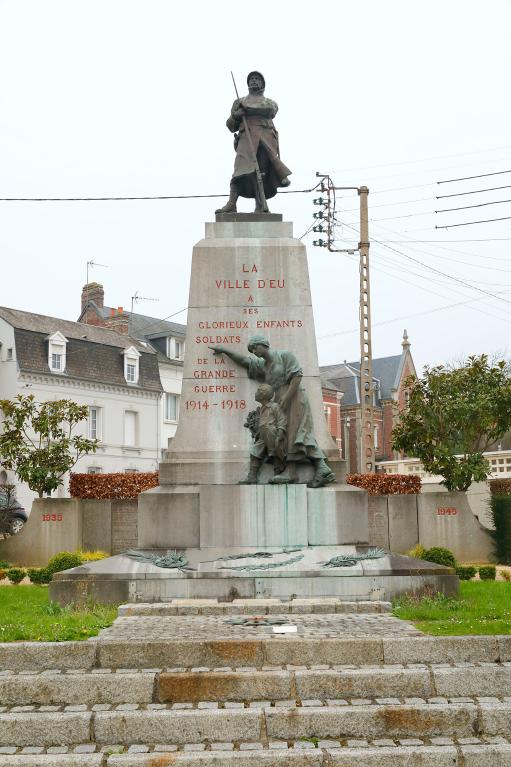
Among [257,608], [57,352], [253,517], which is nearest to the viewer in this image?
[257,608]

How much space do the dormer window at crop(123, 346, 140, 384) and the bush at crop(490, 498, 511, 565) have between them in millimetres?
26698

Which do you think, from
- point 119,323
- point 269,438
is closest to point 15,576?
point 269,438

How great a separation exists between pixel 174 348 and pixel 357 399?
16740mm

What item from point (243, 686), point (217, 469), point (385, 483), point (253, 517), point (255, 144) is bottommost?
point (243, 686)

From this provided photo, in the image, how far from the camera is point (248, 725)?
19.3ft

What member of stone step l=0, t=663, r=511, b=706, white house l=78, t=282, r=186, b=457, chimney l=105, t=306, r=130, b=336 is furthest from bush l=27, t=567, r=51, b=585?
chimney l=105, t=306, r=130, b=336

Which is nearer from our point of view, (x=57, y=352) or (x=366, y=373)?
(x=366, y=373)

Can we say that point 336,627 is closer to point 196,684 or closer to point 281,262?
point 196,684

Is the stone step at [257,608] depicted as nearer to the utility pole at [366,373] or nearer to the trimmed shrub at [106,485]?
the trimmed shrub at [106,485]

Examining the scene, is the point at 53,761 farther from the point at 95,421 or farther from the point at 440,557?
the point at 95,421

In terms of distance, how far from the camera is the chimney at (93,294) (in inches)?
2024

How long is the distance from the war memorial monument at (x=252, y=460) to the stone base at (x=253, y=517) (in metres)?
0.01

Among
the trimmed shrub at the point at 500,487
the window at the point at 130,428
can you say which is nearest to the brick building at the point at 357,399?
the window at the point at 130,428

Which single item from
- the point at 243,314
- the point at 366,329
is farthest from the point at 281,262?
the point at 366,329
